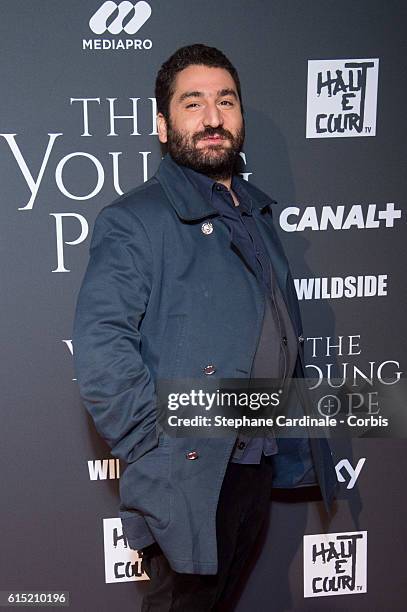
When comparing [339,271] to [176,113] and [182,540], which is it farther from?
[182,540]

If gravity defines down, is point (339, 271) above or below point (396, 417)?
above

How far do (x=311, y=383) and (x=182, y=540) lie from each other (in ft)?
2.60

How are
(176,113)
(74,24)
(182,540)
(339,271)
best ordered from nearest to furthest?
(182,540) → (176,113) → (74,24) → (339,271)

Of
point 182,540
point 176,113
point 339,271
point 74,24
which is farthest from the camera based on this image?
point 339,271

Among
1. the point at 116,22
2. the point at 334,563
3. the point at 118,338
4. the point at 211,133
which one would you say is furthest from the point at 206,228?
the point at 334,563

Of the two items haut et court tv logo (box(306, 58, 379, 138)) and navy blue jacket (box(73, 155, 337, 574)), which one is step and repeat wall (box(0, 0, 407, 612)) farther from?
navy blue jacket (box(73, 155, 337, 574))

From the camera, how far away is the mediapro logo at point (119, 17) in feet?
6.43

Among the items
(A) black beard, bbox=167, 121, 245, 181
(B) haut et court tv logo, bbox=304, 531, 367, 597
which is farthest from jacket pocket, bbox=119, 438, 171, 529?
(B) haut et court tv logo, bbox=304, 531, 367, 597

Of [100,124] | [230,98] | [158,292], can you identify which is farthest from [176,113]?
[158,292]

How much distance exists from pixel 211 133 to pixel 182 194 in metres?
0.16

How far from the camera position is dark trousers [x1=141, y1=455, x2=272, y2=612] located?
1.72 metres

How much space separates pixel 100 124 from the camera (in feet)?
6.57

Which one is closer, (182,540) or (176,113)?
(182,540)

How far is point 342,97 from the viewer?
2.09 m
